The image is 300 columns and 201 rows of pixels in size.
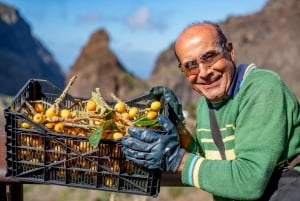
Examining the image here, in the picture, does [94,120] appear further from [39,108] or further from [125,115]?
[39,108]

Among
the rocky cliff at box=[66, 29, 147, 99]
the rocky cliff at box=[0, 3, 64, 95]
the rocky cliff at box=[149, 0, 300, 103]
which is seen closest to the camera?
the rocky cliff at box=[66, 29, 147, 99]

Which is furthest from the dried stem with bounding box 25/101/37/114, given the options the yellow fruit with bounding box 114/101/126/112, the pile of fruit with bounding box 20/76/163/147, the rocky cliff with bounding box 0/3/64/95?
the rocky cliff with bounding box 0/3/64/95

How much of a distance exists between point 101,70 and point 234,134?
4321 cm

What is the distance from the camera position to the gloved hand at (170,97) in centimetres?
336

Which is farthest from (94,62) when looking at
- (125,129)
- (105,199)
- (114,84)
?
(125,129)

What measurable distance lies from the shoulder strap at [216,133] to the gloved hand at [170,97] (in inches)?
13.0

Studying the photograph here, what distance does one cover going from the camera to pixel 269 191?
8.89 ft

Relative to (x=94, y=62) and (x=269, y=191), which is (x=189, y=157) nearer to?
(x=269, y=191)

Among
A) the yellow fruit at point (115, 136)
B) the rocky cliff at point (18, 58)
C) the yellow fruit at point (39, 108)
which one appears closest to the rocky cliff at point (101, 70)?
the rocky cliff at point (18, 58)

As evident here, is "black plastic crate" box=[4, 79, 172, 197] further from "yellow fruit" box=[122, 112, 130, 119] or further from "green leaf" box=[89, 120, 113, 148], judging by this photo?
"yellow fruit" box=[122, 112, 130, 119]

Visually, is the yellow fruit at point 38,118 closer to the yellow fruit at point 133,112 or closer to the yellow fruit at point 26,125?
the yellow fruit at point 26,125

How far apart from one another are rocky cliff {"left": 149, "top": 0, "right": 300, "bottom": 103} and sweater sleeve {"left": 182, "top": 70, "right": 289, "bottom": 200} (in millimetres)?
45636

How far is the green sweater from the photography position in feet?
8.41

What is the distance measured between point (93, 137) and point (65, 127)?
0.77 ft
